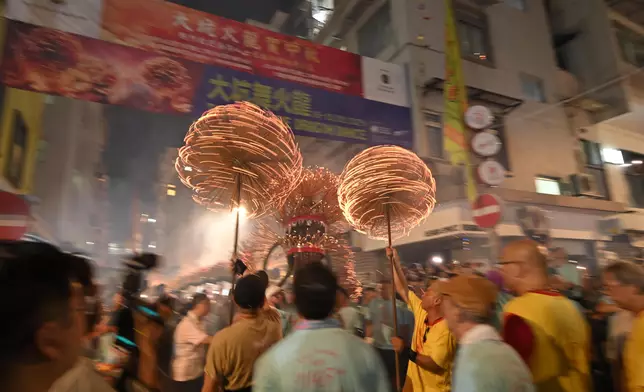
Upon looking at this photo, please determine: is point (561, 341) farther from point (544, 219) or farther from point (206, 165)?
point (544, 219)

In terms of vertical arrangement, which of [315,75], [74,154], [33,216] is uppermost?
[315,75]

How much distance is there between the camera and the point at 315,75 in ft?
20.4

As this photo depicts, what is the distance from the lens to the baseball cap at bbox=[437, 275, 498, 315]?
5.45 ft

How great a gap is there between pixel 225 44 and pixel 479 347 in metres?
5.31

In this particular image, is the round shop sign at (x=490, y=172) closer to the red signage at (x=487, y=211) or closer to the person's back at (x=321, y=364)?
the red signage at (x=487, y=211)

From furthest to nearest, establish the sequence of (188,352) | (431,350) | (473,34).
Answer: (473,34), (188,352), (431,350)

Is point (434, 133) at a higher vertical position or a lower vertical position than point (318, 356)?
higher

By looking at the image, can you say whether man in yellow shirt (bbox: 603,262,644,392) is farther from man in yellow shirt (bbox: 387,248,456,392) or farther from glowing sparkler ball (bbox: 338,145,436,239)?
glowing sparkler ball (bbox: 338,145,436,239)

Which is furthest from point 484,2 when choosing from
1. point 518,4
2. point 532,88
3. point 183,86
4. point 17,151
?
point 17,151

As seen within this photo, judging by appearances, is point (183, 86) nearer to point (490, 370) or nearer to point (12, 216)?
point (12, 216)

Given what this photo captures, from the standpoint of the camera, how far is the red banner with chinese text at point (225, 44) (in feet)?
17.1

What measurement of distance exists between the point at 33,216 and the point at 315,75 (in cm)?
407

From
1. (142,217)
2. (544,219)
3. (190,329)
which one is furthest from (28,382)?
(544,219)

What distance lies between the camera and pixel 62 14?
16.1 ft
